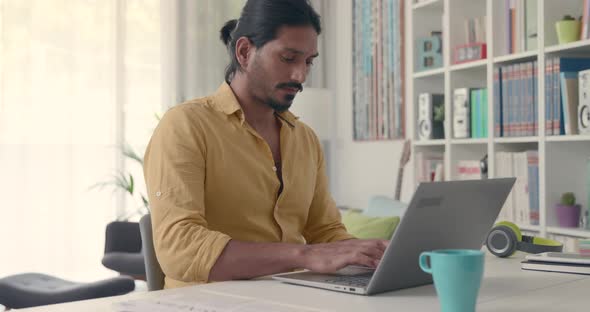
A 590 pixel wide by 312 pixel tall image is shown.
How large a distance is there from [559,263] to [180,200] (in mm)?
795

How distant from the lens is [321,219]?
6.33 ft

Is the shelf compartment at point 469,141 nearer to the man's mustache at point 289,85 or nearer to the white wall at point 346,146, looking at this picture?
the white wall at point 346,146

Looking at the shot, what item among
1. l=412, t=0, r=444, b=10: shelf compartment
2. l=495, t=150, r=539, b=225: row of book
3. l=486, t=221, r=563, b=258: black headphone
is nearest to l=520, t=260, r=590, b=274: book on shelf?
l=486, t=221, r=563, b=258: black headphone

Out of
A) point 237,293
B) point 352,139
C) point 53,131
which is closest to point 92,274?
point 53,131

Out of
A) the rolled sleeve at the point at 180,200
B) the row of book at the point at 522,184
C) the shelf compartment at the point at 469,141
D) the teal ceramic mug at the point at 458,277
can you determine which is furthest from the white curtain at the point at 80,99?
the teal ceramic mug at the point at 458,277

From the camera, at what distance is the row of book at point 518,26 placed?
119 inches

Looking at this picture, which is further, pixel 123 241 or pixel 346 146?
pixel 346 146

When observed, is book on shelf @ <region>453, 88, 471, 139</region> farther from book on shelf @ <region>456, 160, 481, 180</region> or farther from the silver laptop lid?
the silver laptop lid

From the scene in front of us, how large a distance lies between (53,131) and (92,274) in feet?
2.92

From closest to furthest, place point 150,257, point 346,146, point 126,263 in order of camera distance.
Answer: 1. point 150,257
2. point 126,263
3. point 346,146

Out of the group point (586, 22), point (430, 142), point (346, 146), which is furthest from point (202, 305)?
point (346, 146)

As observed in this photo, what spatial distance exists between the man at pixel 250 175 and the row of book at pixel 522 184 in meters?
1.38

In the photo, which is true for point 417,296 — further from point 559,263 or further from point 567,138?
point 567,138

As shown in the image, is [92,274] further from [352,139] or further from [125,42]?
[352,139]
